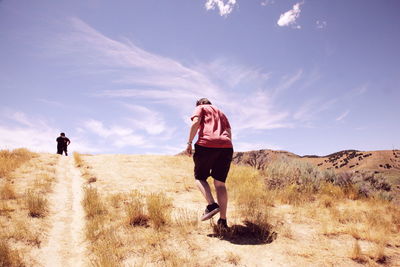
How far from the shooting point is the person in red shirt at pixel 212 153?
11.9ft

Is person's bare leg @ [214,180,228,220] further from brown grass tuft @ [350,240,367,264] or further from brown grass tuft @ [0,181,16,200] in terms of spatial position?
brown grass tuft @ [0,181,16,200]

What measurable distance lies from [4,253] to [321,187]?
6665 millimetres

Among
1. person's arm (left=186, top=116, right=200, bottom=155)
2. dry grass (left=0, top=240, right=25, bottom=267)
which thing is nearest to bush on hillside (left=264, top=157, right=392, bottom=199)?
person's arm (left=186, top=116, right=200, bottom=155)

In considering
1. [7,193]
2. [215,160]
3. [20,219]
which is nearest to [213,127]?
[215,160]

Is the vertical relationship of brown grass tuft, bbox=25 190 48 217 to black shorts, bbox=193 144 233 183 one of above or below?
below

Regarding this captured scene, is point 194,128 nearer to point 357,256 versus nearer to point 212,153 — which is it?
point 212,153

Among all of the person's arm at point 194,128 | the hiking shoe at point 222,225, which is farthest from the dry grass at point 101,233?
the person's arm at point 194,128

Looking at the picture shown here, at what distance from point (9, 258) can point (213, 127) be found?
299 cm

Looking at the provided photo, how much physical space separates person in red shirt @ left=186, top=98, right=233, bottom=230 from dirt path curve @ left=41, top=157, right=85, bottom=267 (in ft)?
6.08

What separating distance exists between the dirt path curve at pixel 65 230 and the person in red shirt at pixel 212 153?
1854mm

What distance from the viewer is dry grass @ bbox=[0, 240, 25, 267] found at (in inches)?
113

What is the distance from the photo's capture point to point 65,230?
4148 millimetres

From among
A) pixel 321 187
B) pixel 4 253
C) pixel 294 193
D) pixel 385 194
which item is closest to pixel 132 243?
pixel 4 253

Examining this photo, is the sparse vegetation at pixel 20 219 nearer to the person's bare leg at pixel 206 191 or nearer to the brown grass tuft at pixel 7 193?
the brown grass tuft at pixel 7 193
